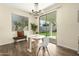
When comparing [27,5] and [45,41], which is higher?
[27,5]

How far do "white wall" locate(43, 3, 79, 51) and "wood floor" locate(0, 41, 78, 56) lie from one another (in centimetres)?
12

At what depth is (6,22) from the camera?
209 centimetres

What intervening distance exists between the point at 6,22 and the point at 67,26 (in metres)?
1.36

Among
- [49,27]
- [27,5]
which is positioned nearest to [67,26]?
[49,27]

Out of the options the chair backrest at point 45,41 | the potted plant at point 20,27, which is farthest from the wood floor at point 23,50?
the potted plant at point 20,27

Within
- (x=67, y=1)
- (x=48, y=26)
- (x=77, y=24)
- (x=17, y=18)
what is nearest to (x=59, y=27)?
(x=48, y=26)

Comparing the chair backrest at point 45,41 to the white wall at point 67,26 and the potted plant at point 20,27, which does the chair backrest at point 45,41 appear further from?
the potted plant at point 20,27

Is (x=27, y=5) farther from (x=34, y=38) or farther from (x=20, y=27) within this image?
(x=34, y=38)

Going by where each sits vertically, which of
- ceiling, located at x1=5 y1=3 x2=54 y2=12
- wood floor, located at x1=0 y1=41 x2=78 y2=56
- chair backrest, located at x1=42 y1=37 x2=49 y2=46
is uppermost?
ceiling, located at x1=5 y1=3 x2=54 y2=12

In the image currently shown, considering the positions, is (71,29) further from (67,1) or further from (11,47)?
(11,47)

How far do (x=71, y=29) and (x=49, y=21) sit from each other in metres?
0.52

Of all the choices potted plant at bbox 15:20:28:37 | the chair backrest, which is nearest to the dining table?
the chair backrest

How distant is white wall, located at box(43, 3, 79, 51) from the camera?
6.48 ft

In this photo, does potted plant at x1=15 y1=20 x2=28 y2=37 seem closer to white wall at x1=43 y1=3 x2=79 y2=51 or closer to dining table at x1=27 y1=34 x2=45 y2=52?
dining table at x1=27 y1=34 x2=45 y2=52
